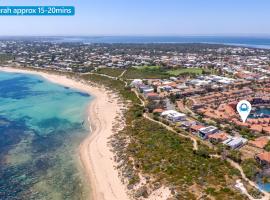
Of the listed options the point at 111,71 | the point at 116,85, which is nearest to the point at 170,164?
the point at 116,85

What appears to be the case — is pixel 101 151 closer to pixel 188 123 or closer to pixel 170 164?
pixel 170 164

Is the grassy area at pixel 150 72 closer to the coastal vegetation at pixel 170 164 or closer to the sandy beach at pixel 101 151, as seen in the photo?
the sandy beach at pixel 101 151

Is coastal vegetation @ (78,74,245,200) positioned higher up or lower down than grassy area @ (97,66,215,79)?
lower down

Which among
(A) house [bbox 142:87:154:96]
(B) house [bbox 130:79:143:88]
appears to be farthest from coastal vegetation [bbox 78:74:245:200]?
(B) house [bbox 130:79:143:88]

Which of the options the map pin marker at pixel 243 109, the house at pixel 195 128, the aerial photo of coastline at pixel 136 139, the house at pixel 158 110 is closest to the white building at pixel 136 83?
the aerial photo of coastline at pixel 136 139

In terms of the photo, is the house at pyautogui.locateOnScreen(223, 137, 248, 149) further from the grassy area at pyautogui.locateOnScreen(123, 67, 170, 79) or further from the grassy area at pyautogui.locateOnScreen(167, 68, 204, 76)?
the grassy area at pyautogui.locateOnScreen(167, 68, 204, 76)
